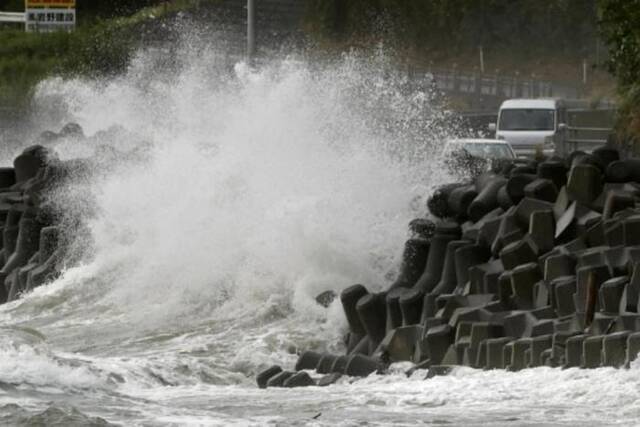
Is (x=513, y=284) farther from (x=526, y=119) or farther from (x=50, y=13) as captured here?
(x=50, y=13)

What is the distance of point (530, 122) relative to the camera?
3788cm

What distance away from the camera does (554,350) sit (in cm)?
1375

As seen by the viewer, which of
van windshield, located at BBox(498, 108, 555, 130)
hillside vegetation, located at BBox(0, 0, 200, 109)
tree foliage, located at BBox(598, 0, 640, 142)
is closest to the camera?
tree foliage, located at BBox(598, 0, 640, 142)

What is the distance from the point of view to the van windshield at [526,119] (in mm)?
37719

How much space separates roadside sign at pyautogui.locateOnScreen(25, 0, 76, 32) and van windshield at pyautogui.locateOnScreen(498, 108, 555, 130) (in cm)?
2249

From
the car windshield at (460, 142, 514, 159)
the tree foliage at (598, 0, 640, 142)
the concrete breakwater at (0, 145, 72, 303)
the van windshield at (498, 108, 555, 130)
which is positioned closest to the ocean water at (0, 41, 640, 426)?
the concrete breakwater at (0, 145, 72, 303)

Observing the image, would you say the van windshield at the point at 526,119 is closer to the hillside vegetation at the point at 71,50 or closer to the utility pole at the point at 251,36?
the utility pole at the point at 251,36

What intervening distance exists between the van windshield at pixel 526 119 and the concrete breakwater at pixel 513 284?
19520 millimetres

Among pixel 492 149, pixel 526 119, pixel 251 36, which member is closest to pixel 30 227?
pixel 492 149

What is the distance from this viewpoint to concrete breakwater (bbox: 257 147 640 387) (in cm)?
1389

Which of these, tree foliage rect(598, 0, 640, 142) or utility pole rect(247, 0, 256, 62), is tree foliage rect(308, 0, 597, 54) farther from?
tree foliage rect(598, 0, 640, 142)

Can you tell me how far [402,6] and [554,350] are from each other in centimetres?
4784

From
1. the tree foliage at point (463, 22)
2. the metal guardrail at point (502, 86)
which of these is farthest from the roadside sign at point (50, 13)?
the metal guardrail at point (502, 86)

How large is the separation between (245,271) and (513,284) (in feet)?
18.3
